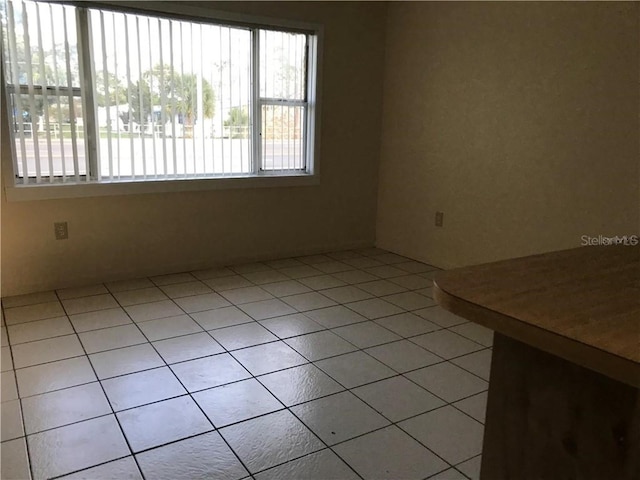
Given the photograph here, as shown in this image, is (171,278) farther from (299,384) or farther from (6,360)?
(299,384)

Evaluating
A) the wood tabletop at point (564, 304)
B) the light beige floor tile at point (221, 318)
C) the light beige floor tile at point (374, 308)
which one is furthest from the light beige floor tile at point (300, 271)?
the wood tabletop at point (564, 304)

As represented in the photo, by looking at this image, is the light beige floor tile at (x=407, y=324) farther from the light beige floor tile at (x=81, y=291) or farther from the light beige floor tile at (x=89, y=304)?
the light beige floor tile at (x=81, y=291)

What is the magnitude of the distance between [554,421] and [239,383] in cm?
151

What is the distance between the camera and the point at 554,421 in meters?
1.09

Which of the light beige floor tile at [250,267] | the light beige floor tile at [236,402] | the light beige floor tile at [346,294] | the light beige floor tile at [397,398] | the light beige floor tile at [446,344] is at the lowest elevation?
the light beige floor tile at [236,402]

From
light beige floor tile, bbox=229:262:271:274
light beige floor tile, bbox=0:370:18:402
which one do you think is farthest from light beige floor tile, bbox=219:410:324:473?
light beige floor tile, bbox=229:262:271:274

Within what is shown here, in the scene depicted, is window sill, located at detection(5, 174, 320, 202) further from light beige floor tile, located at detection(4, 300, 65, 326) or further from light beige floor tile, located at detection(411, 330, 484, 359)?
light beige floor tile, located at detection(411, 330, 484, 359)

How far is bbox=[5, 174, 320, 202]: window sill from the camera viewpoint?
3.27 meters

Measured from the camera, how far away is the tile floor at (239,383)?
179 centimetres

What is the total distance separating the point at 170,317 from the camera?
3.05m

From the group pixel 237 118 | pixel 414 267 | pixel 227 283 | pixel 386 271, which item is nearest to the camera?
pixel 227 283

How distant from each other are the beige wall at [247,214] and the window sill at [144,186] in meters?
0.05

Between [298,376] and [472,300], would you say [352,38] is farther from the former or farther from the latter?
[472,300]

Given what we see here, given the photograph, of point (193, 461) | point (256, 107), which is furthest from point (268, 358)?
point (256, 107)
